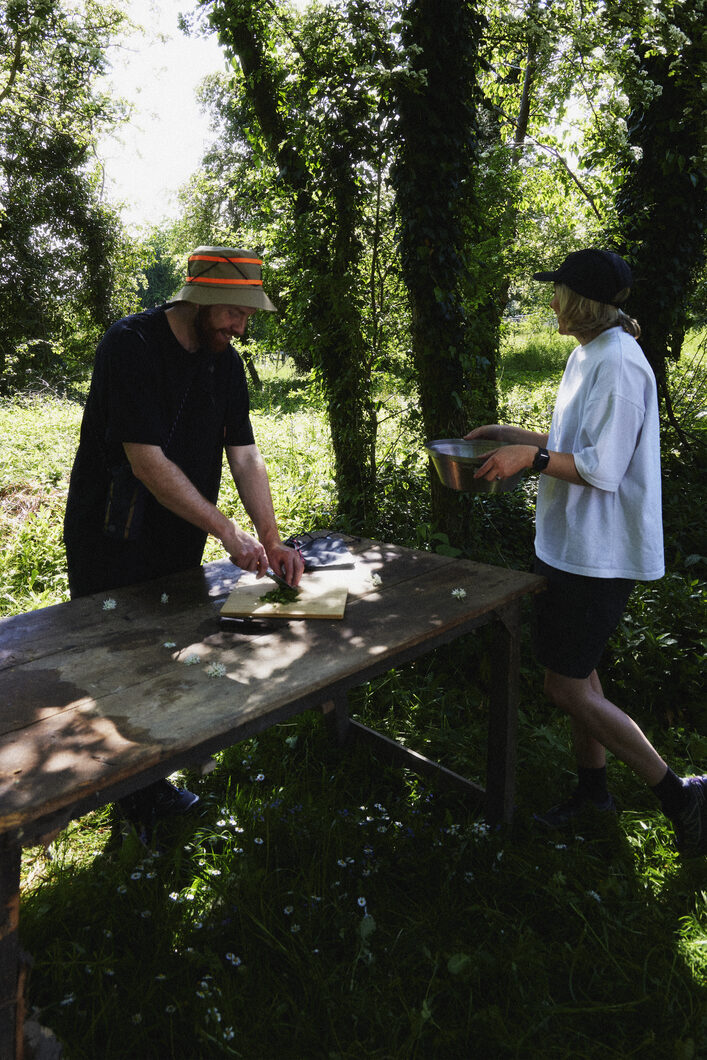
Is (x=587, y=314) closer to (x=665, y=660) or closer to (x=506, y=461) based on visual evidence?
(x=506, y=461)

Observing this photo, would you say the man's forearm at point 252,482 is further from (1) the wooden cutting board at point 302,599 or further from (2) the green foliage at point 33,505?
(2) the green foliage at point 33,505

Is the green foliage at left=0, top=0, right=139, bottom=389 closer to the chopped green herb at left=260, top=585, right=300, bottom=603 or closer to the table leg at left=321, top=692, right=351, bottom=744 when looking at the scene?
the table leg at left=321, top=692, right=351, bottom=744

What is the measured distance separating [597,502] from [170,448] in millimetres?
1658

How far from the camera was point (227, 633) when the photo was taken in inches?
90.4

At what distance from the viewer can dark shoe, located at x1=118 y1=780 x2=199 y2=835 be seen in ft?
9.82

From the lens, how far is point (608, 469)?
7.91 feet

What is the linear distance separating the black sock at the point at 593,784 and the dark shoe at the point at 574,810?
0.05ft

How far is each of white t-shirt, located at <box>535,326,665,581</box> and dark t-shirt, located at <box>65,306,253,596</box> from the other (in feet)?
4.55

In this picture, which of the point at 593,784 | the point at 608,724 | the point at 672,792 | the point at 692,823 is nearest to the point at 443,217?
the point at 608,724

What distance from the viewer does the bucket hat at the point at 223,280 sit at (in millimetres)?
2600

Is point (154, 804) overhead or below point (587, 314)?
below

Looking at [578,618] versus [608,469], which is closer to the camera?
[608,469]

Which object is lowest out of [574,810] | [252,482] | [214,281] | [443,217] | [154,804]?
[574,810]

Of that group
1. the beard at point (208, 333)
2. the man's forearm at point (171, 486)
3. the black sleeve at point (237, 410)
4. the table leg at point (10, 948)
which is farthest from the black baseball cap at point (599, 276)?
the table leg at point (10, 948)
